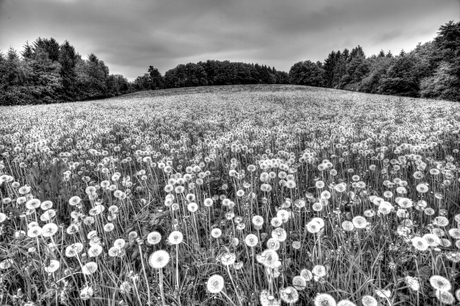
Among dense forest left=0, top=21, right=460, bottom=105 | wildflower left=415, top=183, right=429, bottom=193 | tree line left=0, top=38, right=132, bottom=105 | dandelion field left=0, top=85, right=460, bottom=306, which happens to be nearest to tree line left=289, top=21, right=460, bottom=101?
dense forest left=0, top=21, right=460, bottom=105

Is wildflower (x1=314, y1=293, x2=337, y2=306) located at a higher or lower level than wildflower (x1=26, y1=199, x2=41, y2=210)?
lower

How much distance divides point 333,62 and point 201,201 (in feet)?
414

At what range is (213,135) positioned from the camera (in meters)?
6.10

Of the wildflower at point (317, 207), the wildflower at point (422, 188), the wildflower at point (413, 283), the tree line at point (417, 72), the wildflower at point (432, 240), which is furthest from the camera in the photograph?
the tree line at point (417, 72)

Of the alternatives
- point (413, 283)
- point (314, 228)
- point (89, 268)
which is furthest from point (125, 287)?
point (413, 283)

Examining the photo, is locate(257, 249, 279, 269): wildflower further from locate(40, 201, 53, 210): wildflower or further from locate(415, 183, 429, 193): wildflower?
locate(40, 201, 53, 210): wildflower

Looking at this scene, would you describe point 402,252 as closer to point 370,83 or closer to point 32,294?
point 32,294

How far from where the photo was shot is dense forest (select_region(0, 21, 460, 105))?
83.8 feet

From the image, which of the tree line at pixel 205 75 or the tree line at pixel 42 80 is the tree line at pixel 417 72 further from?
the tree line at pixel 42 80

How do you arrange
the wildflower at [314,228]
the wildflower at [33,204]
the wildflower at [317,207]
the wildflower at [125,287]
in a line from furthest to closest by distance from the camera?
the wildflower at [317,207] < the wildflower at [33,204] < the wildflower at [314,228] < the wildflower at [125,287]

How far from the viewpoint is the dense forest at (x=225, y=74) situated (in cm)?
2553

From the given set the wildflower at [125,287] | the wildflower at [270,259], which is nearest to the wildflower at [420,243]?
the wildflower at [270,259]

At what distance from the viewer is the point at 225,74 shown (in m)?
77.1

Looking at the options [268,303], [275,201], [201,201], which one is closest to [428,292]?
[268,303]
